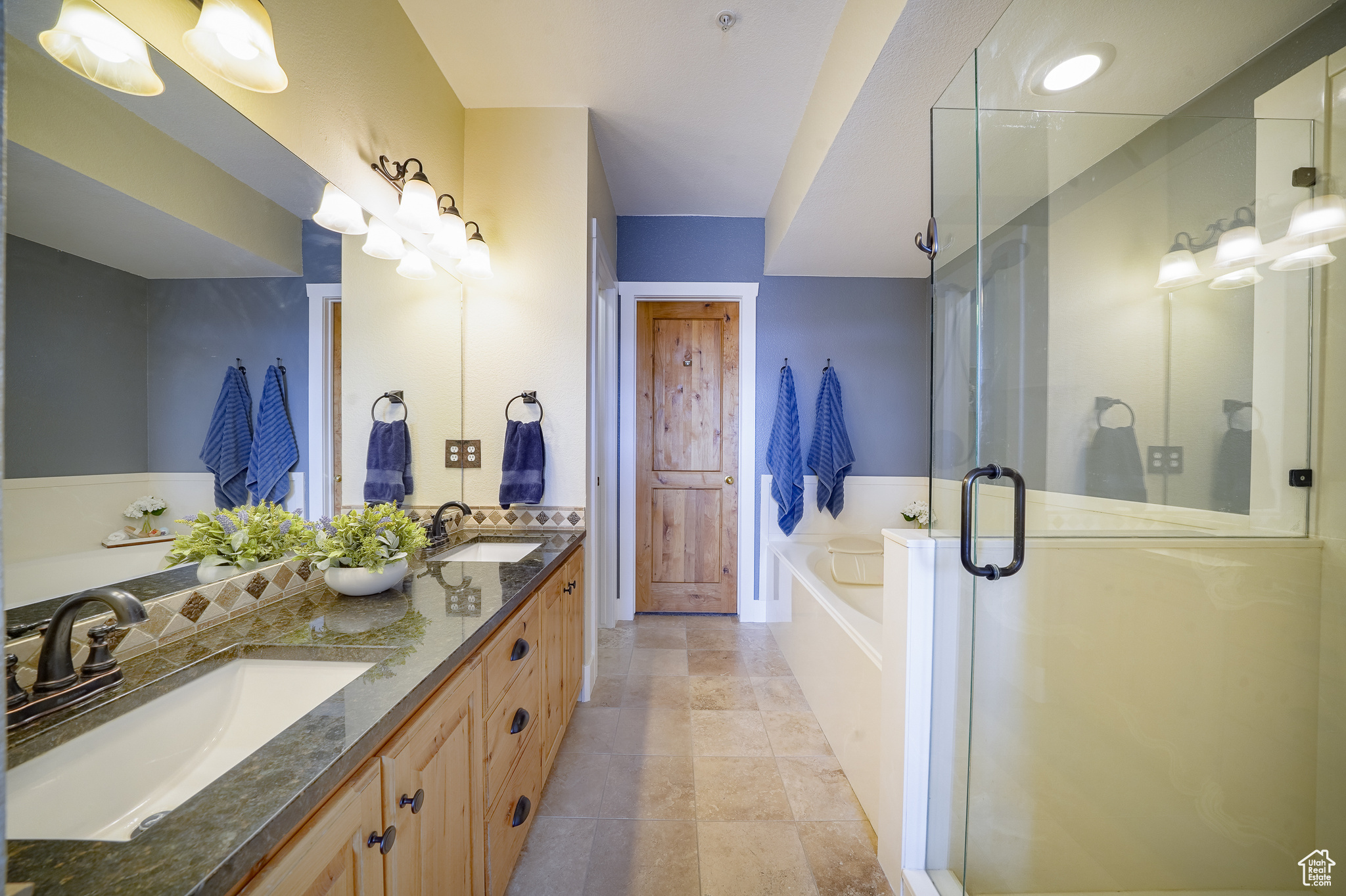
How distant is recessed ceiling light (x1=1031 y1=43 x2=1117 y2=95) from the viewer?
107 cm

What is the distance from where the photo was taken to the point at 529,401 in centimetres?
233

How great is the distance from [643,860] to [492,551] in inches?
41.6

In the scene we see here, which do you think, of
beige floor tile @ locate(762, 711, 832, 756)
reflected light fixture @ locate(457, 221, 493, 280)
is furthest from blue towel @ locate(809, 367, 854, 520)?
reflected light fixture @ locate(457, 221, 493, 280)

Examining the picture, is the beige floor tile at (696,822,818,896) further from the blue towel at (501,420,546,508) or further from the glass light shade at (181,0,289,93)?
the glass light shade at (181,0,289,93)

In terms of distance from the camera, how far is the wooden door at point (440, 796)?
886mm

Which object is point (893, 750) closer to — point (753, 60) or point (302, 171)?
point (302, 171)

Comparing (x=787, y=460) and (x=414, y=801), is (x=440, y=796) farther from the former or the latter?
(x=787, y=460)

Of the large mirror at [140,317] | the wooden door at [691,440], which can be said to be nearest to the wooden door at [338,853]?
the large mirror at [140,317]

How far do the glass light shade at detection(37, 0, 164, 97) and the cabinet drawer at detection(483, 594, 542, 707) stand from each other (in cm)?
121

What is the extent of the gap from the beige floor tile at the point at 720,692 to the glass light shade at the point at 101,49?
2435 mm

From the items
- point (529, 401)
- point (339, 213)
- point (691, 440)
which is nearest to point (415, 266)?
point (339, 213)

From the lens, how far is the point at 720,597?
3.61 m

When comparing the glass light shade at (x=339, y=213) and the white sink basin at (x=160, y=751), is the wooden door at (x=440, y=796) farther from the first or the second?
the glass light shade at (x=339, y=213)

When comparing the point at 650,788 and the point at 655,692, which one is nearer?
the point at 650,788
